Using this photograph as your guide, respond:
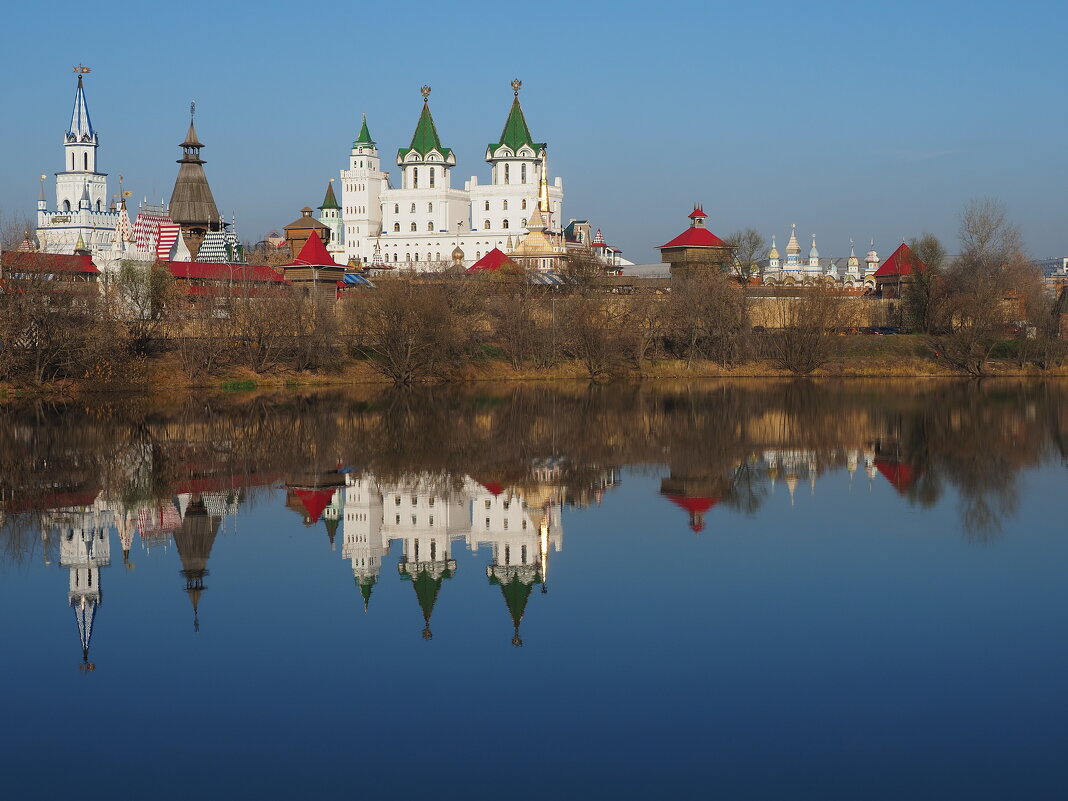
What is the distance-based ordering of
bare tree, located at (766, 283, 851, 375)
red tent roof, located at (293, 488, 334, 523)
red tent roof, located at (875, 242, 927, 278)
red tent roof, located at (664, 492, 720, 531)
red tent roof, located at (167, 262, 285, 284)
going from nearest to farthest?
red tent roof, located at (664, 492, 720, 531)
red tent roof, located at (293, 488, 334, 523)
bare tree, located at (766, 283, 851, 375)
red tent roof, located at (167, 262, 285, 284)
red tent roof, located at (875, 242, 927, 278)

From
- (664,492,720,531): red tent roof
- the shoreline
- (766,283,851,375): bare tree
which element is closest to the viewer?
(664,492,720,531): red tent roof

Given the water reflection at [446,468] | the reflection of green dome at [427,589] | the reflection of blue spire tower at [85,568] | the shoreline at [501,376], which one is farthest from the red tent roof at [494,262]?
the reflection of green dome at [427,589]

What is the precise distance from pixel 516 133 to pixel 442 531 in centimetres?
7432

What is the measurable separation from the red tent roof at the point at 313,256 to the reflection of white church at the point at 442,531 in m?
30.3

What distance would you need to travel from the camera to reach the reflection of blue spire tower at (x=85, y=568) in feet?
32.5

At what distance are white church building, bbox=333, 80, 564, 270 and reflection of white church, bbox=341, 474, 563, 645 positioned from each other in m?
67.5

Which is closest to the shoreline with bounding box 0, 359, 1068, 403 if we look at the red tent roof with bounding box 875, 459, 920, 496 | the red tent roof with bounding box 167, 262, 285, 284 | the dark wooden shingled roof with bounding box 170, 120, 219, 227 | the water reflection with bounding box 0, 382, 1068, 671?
the water reflection with bounding box 0, 382, 1068, 671

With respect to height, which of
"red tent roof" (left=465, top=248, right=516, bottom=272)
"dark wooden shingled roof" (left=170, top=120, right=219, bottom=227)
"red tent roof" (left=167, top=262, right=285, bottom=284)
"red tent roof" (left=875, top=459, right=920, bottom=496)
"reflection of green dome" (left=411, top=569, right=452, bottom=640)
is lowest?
"reflection of green dome" (left=411, top=569, right=452, bottom=640)

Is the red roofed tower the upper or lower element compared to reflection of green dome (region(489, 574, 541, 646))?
upper

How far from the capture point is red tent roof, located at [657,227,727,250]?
56.3m

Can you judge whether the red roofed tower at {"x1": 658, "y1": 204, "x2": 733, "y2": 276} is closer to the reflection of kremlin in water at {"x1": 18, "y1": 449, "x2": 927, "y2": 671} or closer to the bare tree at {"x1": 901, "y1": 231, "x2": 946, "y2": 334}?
the bare tree at {"x1": 901, "y1": 231, "x2": 946, "y2": 334}

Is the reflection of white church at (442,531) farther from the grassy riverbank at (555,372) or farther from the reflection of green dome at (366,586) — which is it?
the grassy riverbank at (555,372)

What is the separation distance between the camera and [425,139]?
89.1 m

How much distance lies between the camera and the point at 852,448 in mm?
21734
